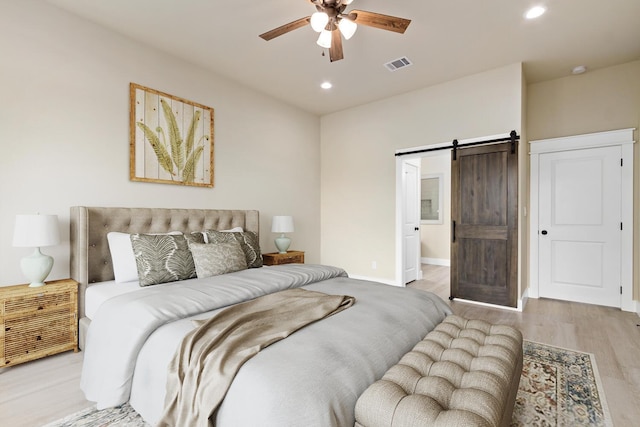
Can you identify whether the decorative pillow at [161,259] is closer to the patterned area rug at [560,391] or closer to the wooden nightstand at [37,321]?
the wooden nightstand at [37,321]

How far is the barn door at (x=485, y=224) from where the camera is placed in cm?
372

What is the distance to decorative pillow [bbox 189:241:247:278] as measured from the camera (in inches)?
107

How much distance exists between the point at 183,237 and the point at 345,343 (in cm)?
207

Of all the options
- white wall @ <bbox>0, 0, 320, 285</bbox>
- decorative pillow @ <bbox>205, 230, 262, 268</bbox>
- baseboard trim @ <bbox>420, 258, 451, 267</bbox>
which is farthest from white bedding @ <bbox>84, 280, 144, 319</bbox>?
baseboard trim @ <bbox>420, 258, 451, 267</bbox>

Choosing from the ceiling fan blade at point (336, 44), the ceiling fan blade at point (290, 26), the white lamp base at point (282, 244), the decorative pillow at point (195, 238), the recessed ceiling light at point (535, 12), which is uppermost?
Result: the recessed ceiling light at point (535, 12)

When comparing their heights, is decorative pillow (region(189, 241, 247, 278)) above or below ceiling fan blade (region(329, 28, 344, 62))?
below

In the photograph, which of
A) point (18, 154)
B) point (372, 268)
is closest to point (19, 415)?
point (18, 154)

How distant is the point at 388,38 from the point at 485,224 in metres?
2.51

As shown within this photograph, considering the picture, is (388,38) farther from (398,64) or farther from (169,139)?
(169,139)

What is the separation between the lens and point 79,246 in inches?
102

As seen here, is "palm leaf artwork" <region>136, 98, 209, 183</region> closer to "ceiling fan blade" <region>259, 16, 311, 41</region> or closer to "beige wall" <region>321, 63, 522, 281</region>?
"ceiling fan blade" <region>259, 16, 311, 41</region>

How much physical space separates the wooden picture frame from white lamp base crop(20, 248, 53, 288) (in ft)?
3.40

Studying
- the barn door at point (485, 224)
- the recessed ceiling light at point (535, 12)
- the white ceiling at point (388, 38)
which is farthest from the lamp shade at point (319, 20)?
the barn door at point (485, 224)

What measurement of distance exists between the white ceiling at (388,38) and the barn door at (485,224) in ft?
3.65
